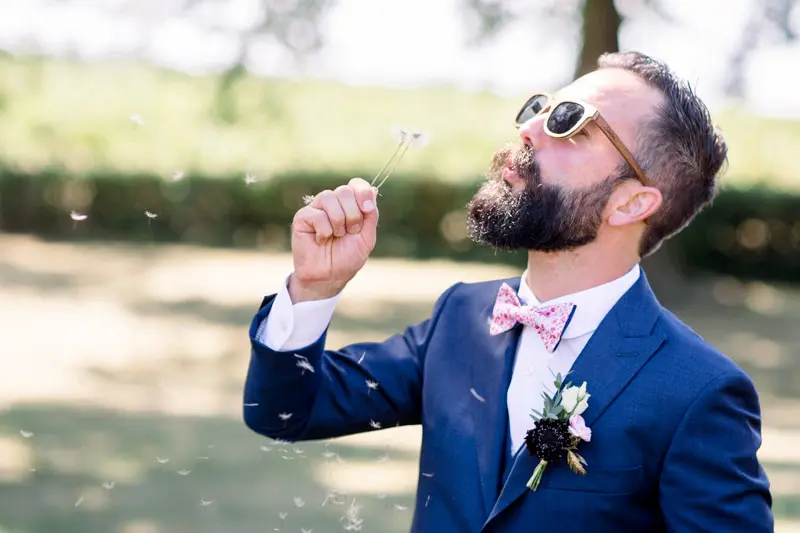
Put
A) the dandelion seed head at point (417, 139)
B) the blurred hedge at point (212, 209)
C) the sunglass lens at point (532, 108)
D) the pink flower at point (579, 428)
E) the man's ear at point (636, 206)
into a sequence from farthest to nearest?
1. the blurred hedge at point (212, 209)
2. the sunglass lens at point (532, 108)
3. the man's ear at point (636, 206)
4. the dandelion seed head at point (417, 139)
5. the pink flower at point (579, 428)

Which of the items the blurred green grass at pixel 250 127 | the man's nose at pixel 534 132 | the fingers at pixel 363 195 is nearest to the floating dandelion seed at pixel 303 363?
the fingers at pixel 363 195

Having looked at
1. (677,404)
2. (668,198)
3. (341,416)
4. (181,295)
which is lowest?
(181,295)

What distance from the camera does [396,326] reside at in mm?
13156

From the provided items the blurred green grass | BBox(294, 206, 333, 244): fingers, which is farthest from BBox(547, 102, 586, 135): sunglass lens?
the blurred green grass

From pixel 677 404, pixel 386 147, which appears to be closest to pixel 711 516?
pixel 677 404

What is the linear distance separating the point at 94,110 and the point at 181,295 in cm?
959

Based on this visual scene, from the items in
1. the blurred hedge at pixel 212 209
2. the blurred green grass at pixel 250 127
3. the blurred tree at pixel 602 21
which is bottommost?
the blurred hedge at pixel 212 209

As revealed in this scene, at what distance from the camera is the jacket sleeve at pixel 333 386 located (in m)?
2.79

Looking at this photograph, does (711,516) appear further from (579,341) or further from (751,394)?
(579,341)

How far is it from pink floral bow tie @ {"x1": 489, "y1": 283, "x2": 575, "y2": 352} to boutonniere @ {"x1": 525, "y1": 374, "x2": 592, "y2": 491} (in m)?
0.19

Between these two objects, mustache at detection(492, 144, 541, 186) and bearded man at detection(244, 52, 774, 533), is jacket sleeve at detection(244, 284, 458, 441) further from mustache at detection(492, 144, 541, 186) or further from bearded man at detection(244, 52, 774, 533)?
mustache at detection(492, 144, 541, 186)

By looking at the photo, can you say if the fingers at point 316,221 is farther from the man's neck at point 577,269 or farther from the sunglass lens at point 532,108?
the sunglass lens at point 532,108

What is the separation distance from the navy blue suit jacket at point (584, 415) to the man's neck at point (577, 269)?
9cm

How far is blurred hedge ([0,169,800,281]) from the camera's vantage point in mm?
19750
